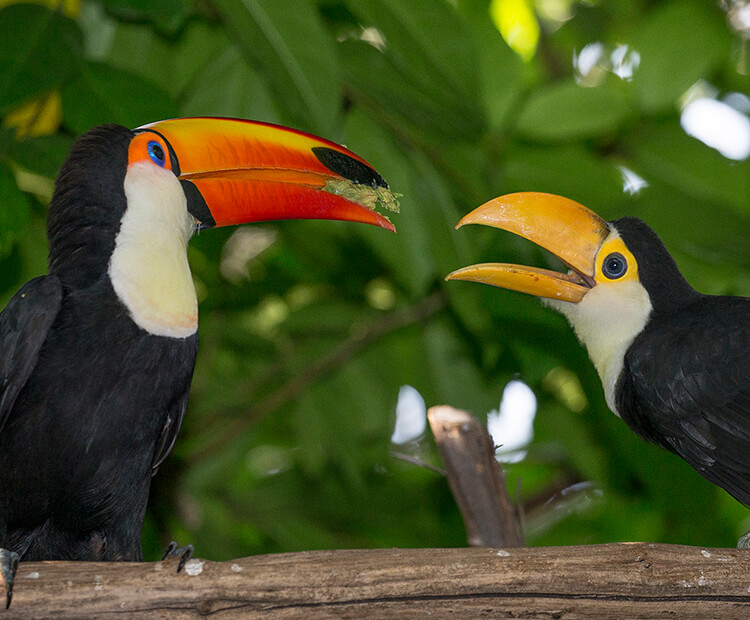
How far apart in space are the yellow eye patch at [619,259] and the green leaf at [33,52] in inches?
77.8

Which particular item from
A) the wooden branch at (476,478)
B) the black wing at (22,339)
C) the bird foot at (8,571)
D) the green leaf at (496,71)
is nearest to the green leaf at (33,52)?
the black wing at (22,339)

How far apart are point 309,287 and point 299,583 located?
3.41 meters

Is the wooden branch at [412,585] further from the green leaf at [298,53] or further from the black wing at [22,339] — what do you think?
the green leaf at [298,53]

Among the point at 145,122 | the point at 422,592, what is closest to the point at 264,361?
the point at 145,122

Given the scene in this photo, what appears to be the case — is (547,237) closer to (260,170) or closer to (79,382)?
(260,170)

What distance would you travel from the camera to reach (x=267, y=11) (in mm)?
3117

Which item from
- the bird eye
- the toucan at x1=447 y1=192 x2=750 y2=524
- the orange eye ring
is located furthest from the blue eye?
the bird eye

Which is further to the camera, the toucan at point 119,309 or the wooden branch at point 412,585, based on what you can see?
the toucan at point 119,309

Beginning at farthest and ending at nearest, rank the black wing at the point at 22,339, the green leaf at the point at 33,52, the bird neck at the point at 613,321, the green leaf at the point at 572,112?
the green leaf at the point at 572,112
the bird neck at the point at 613,321
the green leaf at the point at 33,52
the black wing at the point at 22,339

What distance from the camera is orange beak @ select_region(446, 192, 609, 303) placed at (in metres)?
3.20

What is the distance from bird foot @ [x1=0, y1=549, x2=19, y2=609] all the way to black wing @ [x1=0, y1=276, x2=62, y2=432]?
45 centimetres

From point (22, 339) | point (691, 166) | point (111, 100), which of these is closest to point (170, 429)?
point (22, 339)

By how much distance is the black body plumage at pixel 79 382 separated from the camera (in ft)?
8.67

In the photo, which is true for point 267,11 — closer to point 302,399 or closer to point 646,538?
point 302,399
